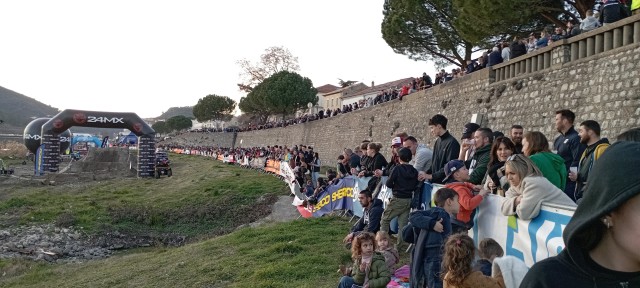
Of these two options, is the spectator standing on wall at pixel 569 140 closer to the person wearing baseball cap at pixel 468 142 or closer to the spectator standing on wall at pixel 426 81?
the person wearing baseball cap at pixel 468 142

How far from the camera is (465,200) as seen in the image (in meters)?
5.70

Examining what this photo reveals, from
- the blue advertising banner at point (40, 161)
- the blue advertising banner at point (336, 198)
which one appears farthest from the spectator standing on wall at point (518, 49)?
the blue advertising banner at point (40, 161)

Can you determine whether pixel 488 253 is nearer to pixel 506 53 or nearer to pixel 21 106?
pixel 506 53

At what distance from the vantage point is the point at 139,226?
19.0 meters

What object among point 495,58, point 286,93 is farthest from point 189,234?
Result: point 286,93

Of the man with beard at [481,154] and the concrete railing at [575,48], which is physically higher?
the concrete railing at [575,48]

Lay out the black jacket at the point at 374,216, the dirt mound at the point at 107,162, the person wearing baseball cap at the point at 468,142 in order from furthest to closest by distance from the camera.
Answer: the dirt mound at the point at 107,162 < the black jacket at the point at 374,216 < the person wearing baseball cap at the point at 468,142

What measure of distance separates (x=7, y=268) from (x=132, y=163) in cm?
3064

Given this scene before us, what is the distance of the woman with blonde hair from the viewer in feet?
14.5

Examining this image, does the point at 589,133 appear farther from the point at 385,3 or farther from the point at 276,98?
the point at 276,98

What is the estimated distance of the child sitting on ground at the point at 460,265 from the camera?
140 inches

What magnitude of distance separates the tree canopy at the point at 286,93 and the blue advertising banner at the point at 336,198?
52.7 meters

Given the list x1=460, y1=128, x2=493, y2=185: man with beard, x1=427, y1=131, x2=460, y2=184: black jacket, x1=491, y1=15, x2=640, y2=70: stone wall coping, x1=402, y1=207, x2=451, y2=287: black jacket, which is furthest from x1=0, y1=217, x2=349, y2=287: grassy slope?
x1=491, y1=15, x2=640, y2=70: stone wall coping

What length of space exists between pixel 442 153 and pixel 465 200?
209 centimetres
